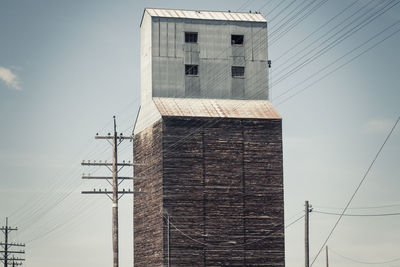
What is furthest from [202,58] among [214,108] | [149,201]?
[149,201]

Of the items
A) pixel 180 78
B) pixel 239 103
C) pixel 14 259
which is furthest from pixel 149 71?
pixel 14 259

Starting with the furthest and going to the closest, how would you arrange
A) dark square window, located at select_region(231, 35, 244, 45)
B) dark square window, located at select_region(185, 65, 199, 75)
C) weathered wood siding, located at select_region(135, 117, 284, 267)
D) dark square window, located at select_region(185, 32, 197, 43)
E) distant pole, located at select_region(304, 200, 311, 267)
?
dark square window, located at select_region(231, 35, 244, 45) → dark square window, located at select_region(185, 32, 197, 43) → dark square window, located at select_region(185, 65, 199, 75) → weathered wood siding, located at select_region(135, 117, 284, 267) → distant pole, located at select_region(304, 200, 311, 267)

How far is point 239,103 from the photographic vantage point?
68.3m

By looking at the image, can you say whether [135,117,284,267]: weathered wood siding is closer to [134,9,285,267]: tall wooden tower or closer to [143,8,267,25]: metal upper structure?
[134,9,285,267]: tall wooden tower

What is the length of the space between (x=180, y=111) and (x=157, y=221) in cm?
897

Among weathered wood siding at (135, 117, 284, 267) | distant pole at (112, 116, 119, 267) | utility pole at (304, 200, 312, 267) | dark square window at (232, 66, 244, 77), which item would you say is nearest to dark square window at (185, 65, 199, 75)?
dark square window at (232, 66, 244, 77)

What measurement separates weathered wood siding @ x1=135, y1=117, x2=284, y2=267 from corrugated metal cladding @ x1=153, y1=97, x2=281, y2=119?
2.16ft

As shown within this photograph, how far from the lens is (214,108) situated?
219 ft

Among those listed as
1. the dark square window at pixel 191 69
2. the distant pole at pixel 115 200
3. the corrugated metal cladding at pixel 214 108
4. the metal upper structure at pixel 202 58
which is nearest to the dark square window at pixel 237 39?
the metal upper structure at pixel 202 58

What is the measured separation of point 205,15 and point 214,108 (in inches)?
336

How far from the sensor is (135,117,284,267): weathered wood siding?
6344 centimetres

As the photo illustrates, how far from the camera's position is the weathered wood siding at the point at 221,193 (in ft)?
208

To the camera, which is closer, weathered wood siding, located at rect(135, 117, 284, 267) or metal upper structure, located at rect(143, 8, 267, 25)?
weathered wood siding, located at rect(135, 117, 284, 267)

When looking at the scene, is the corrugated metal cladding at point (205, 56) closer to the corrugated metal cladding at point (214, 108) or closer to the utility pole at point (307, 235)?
the corrugated metal cladding at point (214, 108)
